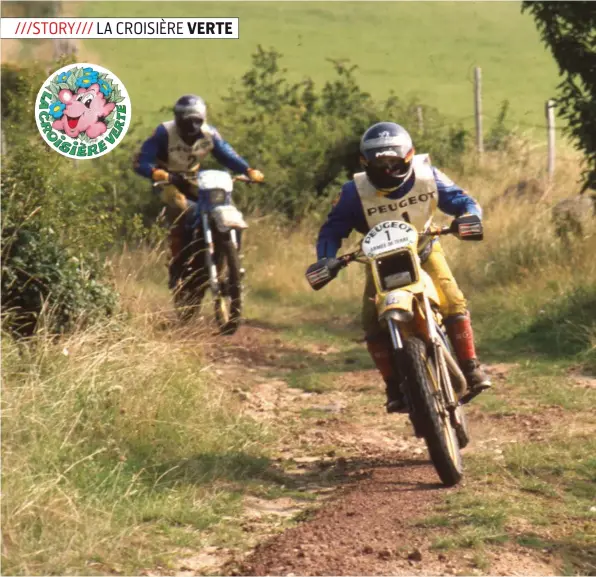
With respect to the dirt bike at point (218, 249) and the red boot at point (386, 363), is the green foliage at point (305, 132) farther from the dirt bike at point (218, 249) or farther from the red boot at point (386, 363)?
the red boot at point (386, 363)

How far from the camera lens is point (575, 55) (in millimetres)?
11766

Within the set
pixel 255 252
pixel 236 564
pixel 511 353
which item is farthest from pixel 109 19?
pixel 255 252

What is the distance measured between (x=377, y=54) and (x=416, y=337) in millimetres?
21351

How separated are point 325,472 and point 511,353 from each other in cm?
360

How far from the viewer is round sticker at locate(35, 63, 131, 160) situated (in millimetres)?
7785

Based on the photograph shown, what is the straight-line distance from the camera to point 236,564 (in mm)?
6047

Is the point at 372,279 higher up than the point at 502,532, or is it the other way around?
the point at 372,279

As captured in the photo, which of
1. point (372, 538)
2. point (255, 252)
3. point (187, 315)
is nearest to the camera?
point (372, 538)

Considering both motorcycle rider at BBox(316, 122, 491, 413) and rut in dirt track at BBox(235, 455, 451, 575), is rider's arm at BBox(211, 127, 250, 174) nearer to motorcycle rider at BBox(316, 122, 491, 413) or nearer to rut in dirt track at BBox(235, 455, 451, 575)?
motorcycle rider at BBox(316, 122, 491, 413)

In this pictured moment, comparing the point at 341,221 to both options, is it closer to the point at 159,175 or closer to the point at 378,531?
the point at 378,531

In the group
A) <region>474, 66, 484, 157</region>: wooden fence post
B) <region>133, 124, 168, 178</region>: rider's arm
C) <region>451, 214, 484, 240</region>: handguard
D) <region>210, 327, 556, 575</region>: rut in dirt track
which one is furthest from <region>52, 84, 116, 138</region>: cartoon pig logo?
<region>474, 66, 484, 157</region>: wooden fence post

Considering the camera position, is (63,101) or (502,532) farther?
(63,101)

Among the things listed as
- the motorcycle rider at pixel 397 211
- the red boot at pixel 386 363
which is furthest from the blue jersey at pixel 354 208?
the red boot at pixel 386 363

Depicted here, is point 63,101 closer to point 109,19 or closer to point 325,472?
A: point 109,19
